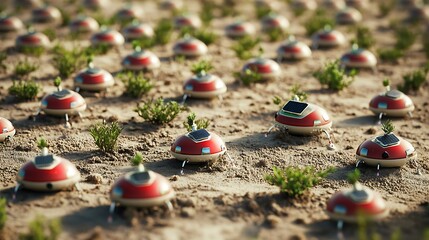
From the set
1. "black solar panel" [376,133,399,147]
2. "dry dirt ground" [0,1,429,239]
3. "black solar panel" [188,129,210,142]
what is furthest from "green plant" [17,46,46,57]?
"black solar panel" [376,133,399,147]

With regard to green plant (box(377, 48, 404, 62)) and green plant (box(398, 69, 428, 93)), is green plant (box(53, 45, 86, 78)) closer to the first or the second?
green plant (box(398, 69, 428, 93))

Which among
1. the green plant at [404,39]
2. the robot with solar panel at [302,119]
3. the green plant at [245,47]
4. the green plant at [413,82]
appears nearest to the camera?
the robot with solar panel at [302,119]

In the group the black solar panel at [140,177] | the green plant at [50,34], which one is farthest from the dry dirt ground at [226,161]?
the green plant at [50,34]

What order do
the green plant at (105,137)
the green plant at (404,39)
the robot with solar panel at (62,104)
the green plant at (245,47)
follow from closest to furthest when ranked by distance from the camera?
the green plant at (105,137), the robot with solar panel at (62,104), the green plant at (245,47), the green plant at (404,39)

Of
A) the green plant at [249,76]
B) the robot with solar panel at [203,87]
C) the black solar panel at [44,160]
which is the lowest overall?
the green plant at [249,76]

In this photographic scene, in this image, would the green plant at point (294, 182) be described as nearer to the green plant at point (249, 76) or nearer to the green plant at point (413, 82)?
the green plant at point (249, 76)

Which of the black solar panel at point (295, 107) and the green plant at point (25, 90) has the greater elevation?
the black solar panel at point (295, 107)

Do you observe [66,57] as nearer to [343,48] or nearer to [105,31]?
[105,31]
